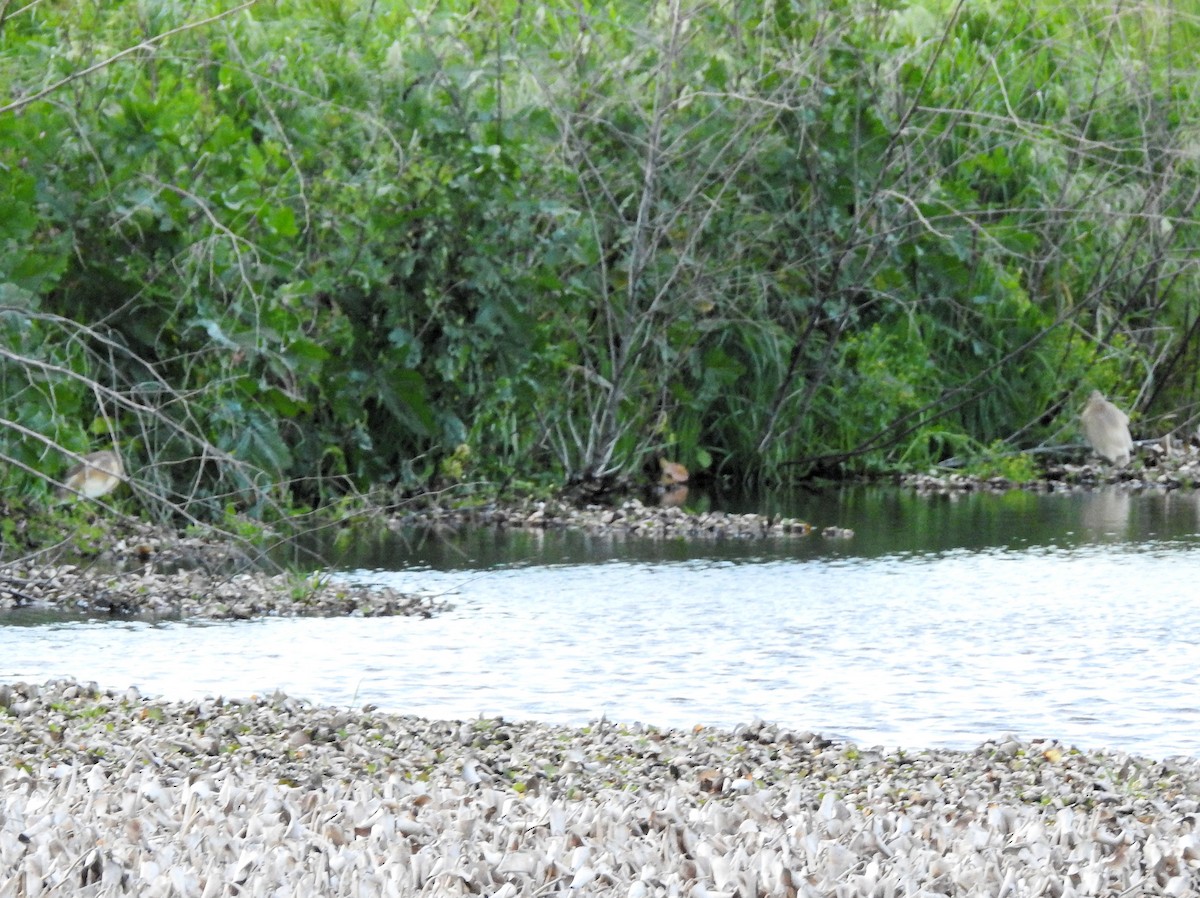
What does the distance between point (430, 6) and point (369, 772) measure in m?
10.0

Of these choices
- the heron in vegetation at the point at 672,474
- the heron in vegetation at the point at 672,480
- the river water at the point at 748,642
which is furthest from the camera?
the heron in vegetation at the point at 672,474

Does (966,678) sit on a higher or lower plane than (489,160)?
lower

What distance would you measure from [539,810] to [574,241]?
366 inches

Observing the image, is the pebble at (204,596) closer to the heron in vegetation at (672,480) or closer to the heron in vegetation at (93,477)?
the heron in vegetation at (93,477)

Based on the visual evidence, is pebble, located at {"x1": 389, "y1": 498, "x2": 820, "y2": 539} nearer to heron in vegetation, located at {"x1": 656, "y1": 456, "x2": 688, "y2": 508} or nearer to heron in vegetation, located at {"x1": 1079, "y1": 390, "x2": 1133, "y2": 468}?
heron in vegetation, located at {"x1": 656, "y1": 456, "x2": 688, "y2": 508}

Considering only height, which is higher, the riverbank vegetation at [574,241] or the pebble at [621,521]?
the riverbank vegetation at [574,241]

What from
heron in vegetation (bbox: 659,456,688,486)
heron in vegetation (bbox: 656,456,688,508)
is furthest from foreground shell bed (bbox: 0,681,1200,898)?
heron in vegetation (bbox: 659,456,688,486)

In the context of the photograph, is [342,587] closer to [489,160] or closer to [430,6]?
[489,160]

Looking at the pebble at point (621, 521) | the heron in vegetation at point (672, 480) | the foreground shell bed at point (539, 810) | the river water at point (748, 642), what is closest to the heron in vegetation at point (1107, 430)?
the heron in vegetation at point (672, 480)

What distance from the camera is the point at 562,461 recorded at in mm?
14133

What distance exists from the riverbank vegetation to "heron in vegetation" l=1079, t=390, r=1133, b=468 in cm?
41

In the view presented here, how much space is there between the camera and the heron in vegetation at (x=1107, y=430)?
52.0 feet

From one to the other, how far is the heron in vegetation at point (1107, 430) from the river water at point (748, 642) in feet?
13.4

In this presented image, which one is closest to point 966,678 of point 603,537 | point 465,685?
point 465,685
